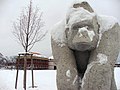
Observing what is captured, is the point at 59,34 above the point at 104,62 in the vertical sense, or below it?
above

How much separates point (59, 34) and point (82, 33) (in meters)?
0.22

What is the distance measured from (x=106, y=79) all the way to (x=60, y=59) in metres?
0.27

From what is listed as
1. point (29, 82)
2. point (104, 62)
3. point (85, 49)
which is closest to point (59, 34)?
point (85, 49)

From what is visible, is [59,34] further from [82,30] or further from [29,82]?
[29,82]

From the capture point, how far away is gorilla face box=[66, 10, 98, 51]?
1.19m

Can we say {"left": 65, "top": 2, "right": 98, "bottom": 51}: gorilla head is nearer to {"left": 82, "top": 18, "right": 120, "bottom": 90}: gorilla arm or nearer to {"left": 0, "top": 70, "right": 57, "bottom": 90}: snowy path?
{"left": 82, "top": 18, "right": 120, "bottom": 90}: gorilla arm

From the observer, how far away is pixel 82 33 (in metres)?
1.18

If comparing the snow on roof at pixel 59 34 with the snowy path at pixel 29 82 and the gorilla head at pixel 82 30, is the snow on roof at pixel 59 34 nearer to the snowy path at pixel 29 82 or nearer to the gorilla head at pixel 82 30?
the gorilla head at pixel 82 30

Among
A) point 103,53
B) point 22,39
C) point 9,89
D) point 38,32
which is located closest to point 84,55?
point 103,53

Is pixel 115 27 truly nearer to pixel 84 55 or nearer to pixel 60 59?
pixel 84 55

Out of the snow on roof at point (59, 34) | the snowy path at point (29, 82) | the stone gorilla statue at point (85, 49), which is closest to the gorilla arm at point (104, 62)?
the stone gorilla statue at point (85, 49)

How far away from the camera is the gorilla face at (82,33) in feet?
3.90

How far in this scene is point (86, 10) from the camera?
130 cm

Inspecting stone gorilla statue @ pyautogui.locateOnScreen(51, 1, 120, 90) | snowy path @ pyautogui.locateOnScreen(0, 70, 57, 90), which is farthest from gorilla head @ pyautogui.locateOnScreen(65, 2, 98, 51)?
snowy path @ pyautogui.locateOnScreen(0, 70, 57, 90)
